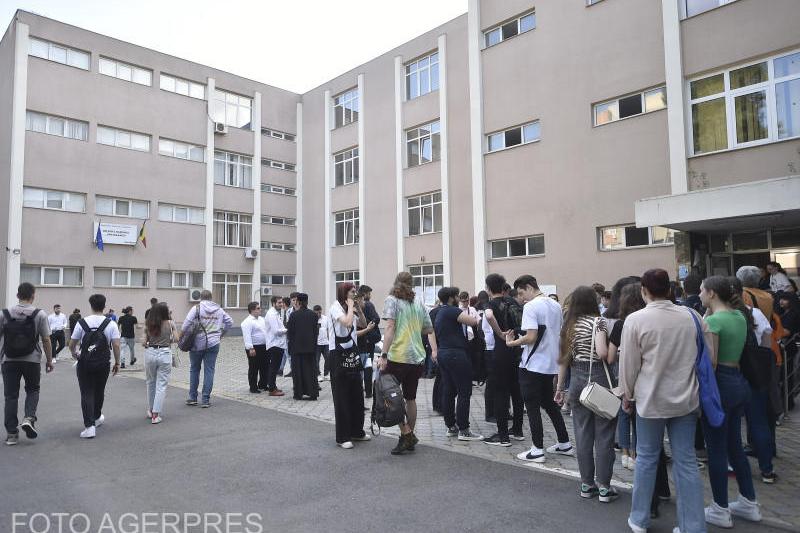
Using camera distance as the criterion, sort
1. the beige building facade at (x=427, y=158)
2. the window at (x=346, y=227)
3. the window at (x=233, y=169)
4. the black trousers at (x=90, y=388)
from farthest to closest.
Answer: the window at (x=233, y=169), the window at (x=346, y=227), the beige building facade at (x=427, y=158), the black trousers at (x=90, y=388)

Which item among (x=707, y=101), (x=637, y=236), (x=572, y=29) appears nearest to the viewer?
(x=707, y=101)

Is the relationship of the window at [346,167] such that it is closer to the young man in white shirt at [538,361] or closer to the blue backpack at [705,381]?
the young man in white shirt at [538,361]

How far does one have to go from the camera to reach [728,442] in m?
4.71

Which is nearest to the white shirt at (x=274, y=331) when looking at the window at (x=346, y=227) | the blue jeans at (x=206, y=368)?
the blue jeans at (x=206, y=368)

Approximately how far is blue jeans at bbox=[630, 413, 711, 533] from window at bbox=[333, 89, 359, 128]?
28.0m

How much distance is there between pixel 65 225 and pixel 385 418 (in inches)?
1007

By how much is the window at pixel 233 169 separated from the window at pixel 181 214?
222 centimetres

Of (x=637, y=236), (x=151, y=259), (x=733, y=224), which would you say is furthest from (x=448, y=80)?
(x=151, y=259)

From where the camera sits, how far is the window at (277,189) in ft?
111

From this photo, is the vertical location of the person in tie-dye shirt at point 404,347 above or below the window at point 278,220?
below

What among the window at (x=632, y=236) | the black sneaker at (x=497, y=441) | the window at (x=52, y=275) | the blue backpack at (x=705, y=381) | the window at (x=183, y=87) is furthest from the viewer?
the window at (x=183, y=87)

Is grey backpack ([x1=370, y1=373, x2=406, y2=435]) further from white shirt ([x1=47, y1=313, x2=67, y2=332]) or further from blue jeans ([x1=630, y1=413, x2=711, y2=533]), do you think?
white shirt ([x1=47, y1=313, x2=67, y2=332])

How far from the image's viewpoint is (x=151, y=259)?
95.2ft

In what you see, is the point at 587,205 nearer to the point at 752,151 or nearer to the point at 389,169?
the point at 752,151
